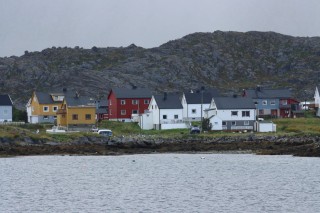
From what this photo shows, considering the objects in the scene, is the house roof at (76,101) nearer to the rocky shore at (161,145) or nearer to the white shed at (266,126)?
the rocky shore at (161,145)

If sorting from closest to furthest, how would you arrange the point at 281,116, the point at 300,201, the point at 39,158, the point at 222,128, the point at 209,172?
the point at 300,201
the point at 209,172
the point at 39,158
the point at 222,128
the point at 281,116

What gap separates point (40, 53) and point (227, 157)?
422 ft

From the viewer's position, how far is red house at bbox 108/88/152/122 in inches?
4456

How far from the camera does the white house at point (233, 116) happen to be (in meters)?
101

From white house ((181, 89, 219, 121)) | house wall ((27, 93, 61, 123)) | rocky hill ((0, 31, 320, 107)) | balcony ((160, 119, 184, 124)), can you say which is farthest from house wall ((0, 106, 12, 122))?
rocky hill ((0, 31, 320, 107))

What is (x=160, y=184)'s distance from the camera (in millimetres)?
53406

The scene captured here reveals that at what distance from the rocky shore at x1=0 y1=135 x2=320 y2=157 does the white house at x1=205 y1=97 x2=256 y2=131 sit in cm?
1095

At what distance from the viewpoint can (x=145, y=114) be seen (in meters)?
104

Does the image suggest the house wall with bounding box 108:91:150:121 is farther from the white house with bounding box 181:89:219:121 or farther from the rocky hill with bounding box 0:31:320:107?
the rocky hill with bounding box 0:31:320:107

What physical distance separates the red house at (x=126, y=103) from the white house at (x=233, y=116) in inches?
581

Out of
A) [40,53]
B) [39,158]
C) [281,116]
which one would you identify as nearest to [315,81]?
[281,116]

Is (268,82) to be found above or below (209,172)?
above

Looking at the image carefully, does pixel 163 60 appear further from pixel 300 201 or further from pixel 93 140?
pixel 300 201

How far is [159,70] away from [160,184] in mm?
124944
